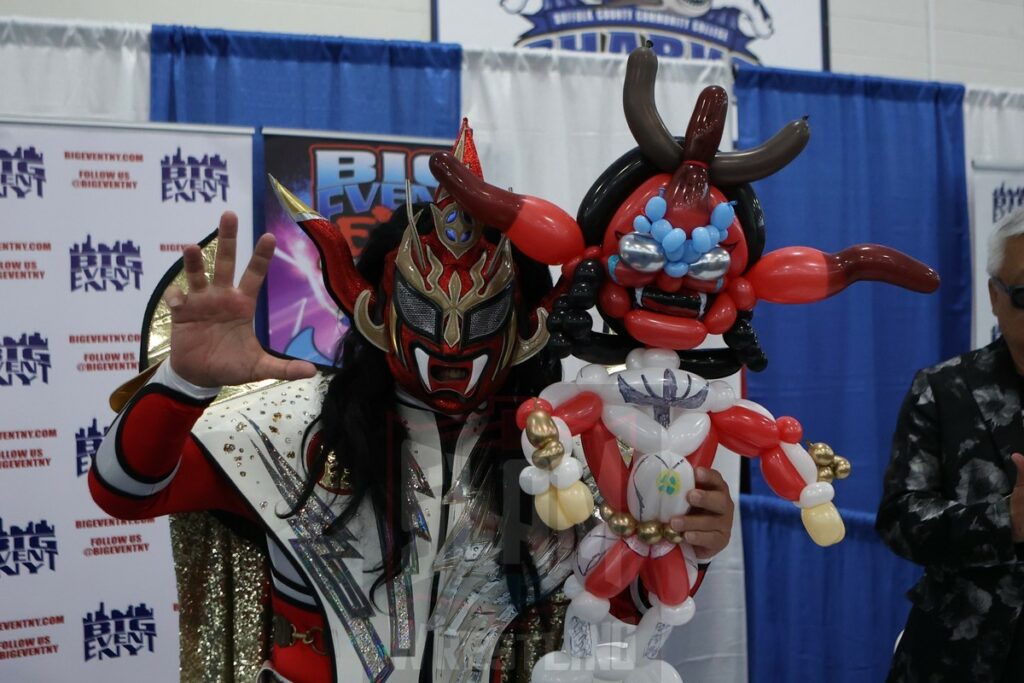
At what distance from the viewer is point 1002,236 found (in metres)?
1.41

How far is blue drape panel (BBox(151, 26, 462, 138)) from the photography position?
252 centimetres

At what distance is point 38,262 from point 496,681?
1.84 m

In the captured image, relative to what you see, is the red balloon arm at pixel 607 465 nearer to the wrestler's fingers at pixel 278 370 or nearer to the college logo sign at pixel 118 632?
the wrestler's fingers at pixel 278 370

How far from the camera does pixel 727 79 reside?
2.86m

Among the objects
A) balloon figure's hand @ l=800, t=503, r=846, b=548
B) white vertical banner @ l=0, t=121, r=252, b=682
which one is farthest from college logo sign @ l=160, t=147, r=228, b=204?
balloon figure's hand @ l=800, t=503, r=846, b=548

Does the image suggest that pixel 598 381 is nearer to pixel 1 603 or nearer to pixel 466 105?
pixel 466 105

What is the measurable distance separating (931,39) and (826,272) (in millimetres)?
3078

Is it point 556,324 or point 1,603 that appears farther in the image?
point 1,603

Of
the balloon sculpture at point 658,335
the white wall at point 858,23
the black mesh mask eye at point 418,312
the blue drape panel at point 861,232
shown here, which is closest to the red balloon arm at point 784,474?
the balloon sculpture at point 658,335

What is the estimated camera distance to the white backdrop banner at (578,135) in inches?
106

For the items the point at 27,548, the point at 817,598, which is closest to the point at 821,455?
the point at 817,598

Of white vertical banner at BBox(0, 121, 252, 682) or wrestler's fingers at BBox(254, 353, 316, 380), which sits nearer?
wrestler's fingers at BBox(254, 353, 316, 380)

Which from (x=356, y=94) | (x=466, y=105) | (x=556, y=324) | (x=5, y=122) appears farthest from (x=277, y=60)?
(x=556, y=324)

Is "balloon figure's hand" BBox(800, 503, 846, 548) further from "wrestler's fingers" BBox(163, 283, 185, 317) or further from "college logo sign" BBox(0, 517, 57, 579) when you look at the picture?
"college logo sign" BBox(0, 517, 57, 579)
